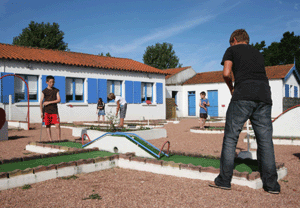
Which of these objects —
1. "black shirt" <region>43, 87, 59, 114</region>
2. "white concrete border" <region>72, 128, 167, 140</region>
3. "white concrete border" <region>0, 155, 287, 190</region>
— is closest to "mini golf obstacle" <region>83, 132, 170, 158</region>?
"white concrete border" <region>0, 155, 287, 190</region>

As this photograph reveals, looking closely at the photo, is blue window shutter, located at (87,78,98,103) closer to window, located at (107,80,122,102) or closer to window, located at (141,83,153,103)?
window, located at (107,80,122,102)

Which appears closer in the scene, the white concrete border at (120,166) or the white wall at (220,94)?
the white concrete border at (120,166)

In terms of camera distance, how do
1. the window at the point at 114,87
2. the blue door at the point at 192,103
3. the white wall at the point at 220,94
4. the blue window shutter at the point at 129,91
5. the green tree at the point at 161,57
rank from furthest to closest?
the green tree at the point at 161,57, the blue door at the point at 192,103, the white wall at the point at 220,94, the blue window shutter at the point at 129,91, the window at the point at 114,87

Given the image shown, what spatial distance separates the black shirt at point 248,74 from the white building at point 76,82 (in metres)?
10.3

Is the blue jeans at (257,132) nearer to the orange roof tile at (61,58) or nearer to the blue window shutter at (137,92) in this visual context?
the orange roof tile at (61,58)

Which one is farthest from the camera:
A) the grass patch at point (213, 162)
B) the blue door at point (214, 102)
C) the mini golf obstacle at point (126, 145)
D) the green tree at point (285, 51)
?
the green tree at point (285, 51)

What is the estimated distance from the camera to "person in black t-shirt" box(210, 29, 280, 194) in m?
3.49

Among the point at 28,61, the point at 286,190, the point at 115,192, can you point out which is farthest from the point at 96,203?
the point at 28,61

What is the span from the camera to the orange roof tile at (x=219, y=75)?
2380cm

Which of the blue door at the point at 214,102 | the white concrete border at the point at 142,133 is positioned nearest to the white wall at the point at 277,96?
the blue door at the point at 214,102

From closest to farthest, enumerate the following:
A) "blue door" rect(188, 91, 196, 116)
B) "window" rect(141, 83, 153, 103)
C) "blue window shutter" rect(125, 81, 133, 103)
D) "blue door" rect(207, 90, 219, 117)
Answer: "blue window shutter" rect(125, 81, 133, 103) → "window" rect(141, 83, 153, 103) → "blue door" rect(207, 90, 219, 117) → "blue door" rect(188, 91, 196, 116)

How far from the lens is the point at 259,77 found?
3561 mm

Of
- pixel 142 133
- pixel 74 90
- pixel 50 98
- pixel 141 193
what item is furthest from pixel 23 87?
pixel 141 193

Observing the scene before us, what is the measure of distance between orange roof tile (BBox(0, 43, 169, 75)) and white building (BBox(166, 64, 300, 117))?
244 inches
